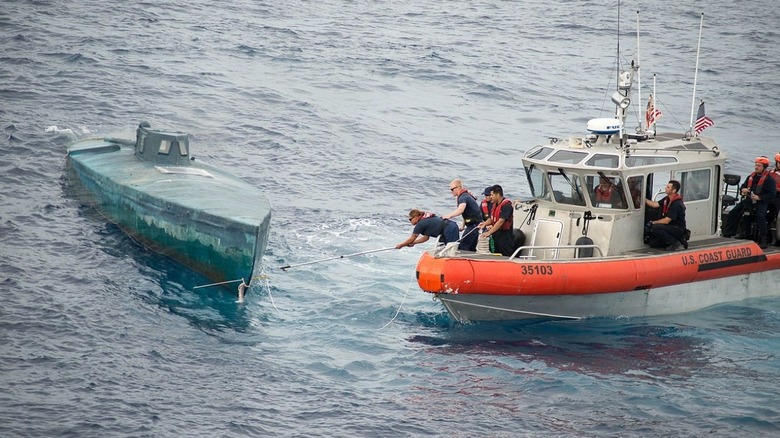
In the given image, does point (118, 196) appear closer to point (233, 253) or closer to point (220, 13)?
point (233, 253)

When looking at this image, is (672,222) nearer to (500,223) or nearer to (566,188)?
(566,188)

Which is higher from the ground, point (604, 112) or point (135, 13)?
point (135, 13)

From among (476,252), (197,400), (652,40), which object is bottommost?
(197,400)

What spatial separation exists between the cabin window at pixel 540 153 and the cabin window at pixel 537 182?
0.80 ft

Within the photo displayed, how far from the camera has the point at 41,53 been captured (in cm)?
4494

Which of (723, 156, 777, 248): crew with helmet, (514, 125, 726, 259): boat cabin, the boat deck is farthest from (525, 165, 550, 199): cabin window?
(723, 156, 777, 248): crew with helmet

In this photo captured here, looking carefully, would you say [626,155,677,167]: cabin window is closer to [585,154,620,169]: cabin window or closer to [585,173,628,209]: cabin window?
[585,154,620,169]: cabin window

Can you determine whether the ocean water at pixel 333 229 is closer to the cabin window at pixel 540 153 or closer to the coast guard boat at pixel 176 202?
the coast guard boat at pixel 176 202

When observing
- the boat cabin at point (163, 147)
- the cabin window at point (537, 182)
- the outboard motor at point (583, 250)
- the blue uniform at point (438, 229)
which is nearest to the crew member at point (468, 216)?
the blue uniform at point (438, 229)

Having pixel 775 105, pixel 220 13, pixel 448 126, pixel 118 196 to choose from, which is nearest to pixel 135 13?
pixel 220 13

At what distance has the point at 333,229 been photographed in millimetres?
27891

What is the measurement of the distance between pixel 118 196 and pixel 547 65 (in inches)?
1137

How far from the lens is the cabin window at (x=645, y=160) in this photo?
21.3m

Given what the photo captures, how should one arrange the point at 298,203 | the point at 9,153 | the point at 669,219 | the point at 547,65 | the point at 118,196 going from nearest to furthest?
the point at 669,219 < the point at 118,196 < the point at 298,203 < the point at 9,153 < the point at 547,65
